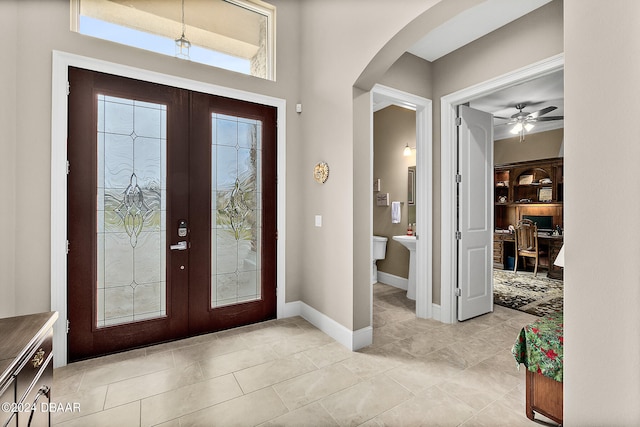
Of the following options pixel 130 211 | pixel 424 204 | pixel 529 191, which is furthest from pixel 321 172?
pixel 529 191

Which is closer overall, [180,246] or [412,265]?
[180,246]

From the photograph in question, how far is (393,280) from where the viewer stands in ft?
15.6

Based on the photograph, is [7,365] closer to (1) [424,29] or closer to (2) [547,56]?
(1) [424,29]

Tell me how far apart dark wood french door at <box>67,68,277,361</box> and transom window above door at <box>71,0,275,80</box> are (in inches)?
17.0

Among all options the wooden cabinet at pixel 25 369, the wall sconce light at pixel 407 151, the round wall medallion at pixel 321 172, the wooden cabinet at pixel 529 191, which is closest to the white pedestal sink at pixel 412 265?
the wall sconce light at pixel 407 151

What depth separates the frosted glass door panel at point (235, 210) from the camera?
296 centimetres

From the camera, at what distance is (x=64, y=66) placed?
2291mm

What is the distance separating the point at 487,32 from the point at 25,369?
3.98 meters

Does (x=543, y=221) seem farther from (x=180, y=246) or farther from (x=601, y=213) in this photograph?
(x=180, y=246)

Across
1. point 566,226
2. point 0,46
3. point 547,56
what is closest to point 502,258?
point 547,56

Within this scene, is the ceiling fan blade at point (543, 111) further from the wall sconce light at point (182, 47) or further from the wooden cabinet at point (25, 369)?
the wooden cabinet at point (25, 369)

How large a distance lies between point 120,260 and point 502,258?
6699 millimetres

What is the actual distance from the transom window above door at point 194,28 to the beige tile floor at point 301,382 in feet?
8.91

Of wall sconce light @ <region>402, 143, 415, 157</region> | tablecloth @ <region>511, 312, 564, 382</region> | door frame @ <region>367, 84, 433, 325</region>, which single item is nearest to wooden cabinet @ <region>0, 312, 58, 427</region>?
tablecloth @ <region>511, 312, 564, 382</region>
